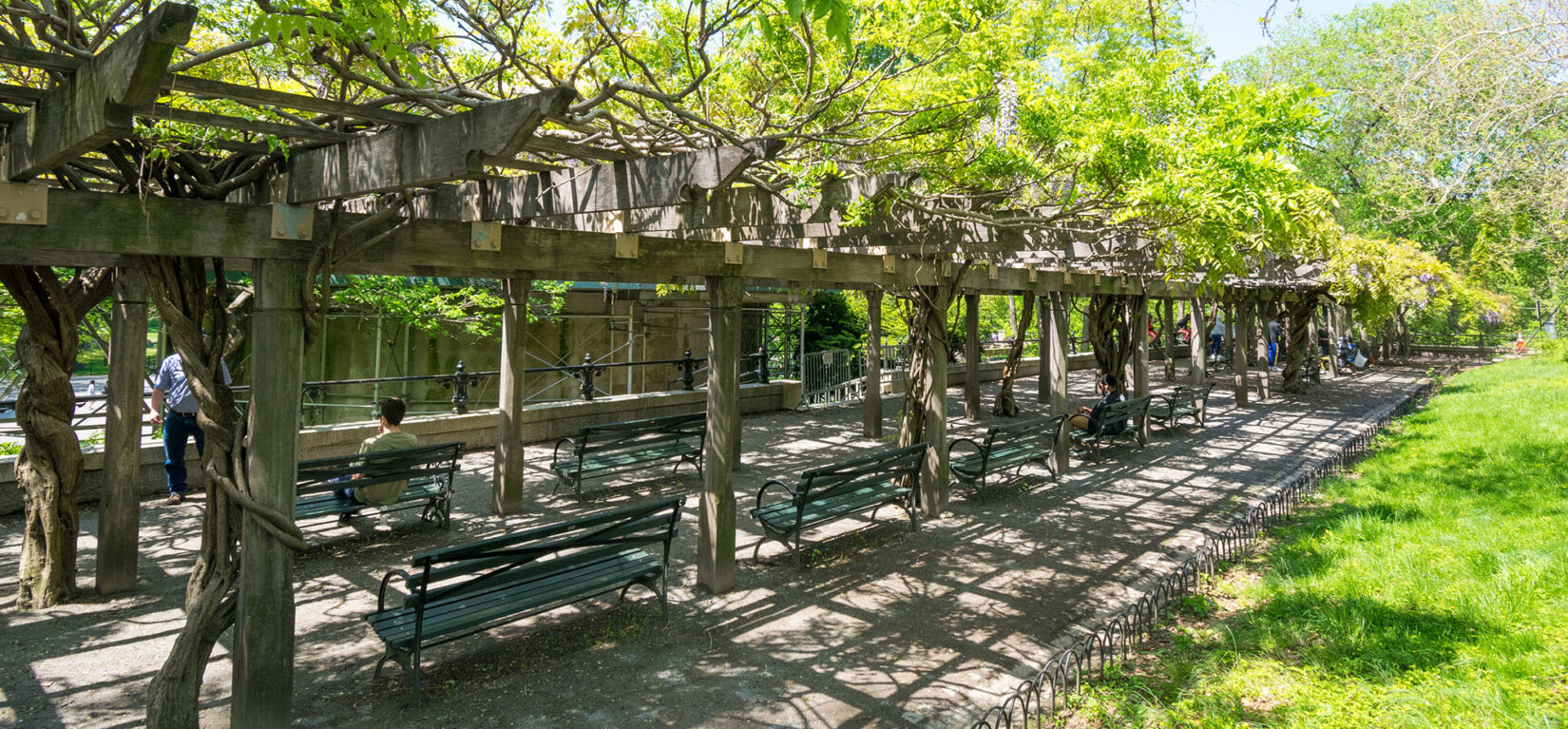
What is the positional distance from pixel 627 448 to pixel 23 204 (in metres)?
6.00

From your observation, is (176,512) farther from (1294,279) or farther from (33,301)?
(1294,279)

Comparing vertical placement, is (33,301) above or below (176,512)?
above

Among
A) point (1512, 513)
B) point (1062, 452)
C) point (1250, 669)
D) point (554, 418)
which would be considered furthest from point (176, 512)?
point (1512, 513)

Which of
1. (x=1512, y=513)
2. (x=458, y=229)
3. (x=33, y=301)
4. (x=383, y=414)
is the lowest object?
(x=1512, y=513)

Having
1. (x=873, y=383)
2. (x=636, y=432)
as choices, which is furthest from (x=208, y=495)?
(x=873, y=383)

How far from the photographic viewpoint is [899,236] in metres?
6.98

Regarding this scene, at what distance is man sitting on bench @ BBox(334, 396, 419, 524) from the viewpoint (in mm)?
6457

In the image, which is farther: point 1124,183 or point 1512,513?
point 1512,513

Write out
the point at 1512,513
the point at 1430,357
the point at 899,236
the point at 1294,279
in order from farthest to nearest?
the point at 1430,357 < the point at 1294,279 < the point at 899,236 < the point at 1512,513

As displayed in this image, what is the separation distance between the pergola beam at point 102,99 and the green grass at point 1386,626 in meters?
4.26

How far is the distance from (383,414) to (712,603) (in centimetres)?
354

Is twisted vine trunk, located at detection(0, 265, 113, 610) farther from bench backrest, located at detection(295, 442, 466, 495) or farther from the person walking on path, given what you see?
the person walking on path

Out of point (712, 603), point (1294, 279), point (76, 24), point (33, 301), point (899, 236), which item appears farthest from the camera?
point (1294, 279)

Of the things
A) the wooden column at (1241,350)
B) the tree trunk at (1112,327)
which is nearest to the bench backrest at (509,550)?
the tree trunk at (1112,327)
